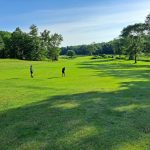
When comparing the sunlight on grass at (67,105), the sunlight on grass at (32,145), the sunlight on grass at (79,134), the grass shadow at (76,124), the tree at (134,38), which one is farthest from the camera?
the tree at (134,38)

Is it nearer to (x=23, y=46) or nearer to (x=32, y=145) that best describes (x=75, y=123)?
(x=32, y=145)

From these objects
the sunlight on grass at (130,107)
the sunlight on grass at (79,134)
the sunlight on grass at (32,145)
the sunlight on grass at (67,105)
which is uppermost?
the sunlight on grass at (79,134)

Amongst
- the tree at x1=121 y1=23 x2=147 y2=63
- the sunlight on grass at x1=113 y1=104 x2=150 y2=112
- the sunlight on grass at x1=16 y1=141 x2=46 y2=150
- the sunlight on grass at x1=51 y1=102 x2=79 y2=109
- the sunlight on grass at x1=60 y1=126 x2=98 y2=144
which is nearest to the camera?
the sunlight on grass at x1=16 y1=141 x2=46 y2=150

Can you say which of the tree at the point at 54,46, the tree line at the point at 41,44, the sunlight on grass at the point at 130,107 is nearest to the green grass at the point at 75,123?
the sunlight on grass at the point at 130,107

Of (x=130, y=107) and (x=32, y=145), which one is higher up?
(x=32, y=145)

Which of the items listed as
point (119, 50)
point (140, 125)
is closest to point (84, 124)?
point (140, 125)

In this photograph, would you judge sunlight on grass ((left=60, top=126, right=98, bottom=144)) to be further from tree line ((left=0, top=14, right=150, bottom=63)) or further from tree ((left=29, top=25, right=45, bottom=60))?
tree ((left=29, top=25, right=45, bottom=60))

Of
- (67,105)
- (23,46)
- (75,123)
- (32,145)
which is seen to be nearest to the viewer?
(32,145)

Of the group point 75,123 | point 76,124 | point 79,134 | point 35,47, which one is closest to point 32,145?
point 79,134

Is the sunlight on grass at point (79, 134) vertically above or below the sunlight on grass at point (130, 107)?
above

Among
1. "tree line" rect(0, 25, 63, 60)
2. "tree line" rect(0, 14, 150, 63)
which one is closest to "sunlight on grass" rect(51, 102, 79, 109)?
"tree line" rect(0, 14, 150, 63)

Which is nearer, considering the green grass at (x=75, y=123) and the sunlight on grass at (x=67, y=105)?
the green grass at (x=75, y=123)

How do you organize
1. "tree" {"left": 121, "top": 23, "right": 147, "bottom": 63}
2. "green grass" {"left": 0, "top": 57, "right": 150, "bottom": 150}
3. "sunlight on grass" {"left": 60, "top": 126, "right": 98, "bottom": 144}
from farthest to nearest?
"tree" {"left": 121, "top": 23, "right": 147, "bottom": 63}
"sunlight on grass" {"left": 60, "top": 126, "right": 98, "bottom": 144}
"green grass" {"left": 0, "top": 57, "right": 150, "bottom": 150}

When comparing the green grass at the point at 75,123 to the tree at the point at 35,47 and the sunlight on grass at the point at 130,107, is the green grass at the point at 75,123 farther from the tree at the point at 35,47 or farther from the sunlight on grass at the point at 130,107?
the tree at the point at 35,47
